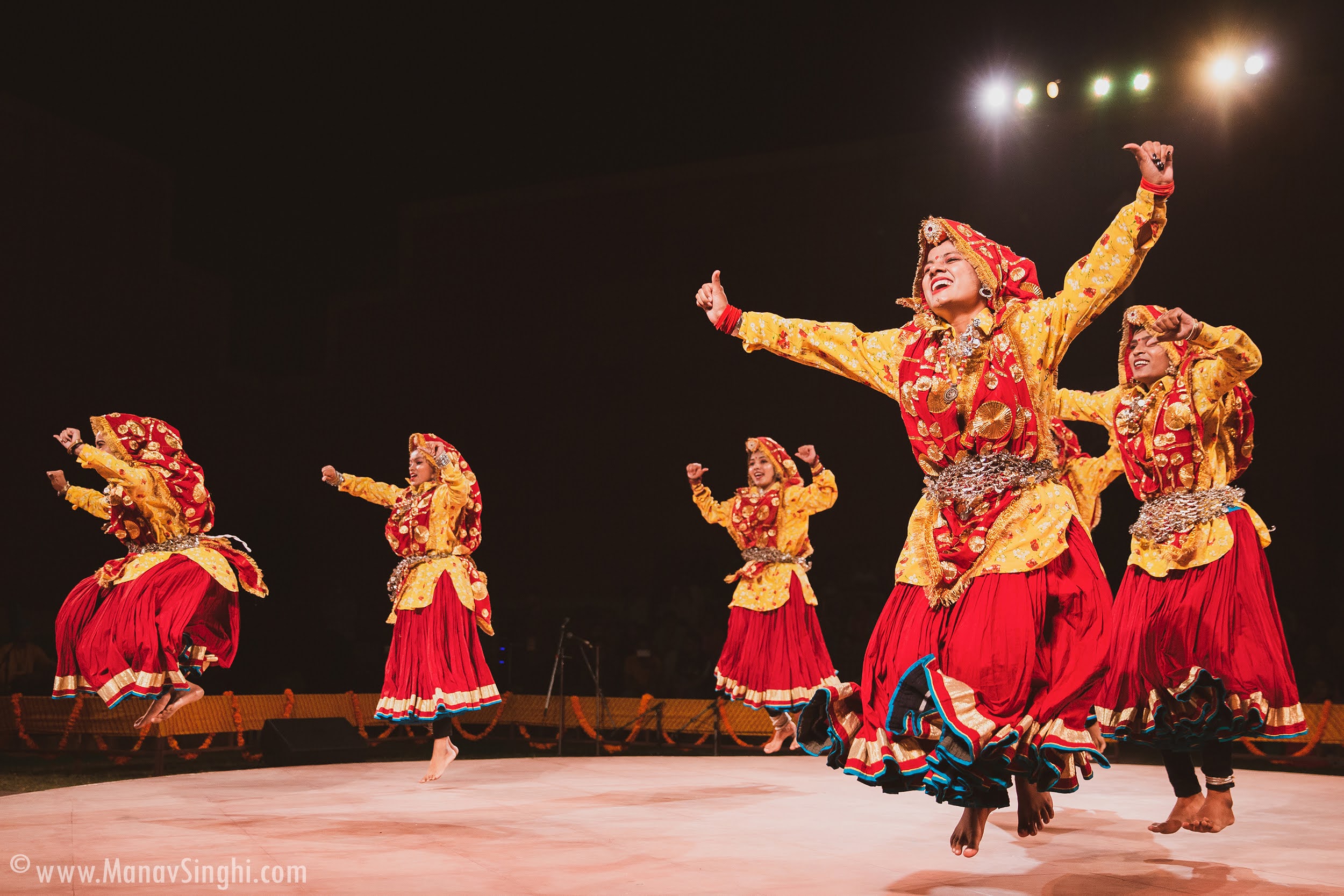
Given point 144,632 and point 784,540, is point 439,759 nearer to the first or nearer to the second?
point 144,632

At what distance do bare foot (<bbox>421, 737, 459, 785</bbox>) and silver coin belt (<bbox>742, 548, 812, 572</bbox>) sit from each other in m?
2.29

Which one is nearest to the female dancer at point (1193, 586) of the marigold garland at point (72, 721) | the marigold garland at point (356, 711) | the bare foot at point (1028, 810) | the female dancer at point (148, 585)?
the bare foot at point (1028, 810)

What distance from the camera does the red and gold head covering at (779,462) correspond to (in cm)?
703

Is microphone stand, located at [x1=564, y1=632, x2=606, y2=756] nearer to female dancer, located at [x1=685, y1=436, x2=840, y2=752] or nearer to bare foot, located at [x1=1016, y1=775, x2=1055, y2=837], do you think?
female dancer, located at [x1=685, y1=436, x2=840, y2=752]

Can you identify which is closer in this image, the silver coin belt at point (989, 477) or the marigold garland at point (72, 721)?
the silver coin belt at point (989, 477)

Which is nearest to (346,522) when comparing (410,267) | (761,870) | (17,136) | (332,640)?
(332,640)

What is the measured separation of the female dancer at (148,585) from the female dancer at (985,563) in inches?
163

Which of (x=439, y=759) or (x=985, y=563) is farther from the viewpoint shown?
(x=439, y=759)

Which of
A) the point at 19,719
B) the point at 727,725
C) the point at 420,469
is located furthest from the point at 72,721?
the point at 727,725

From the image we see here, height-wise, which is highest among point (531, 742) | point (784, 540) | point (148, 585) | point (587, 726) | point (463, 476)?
point (463, 476)

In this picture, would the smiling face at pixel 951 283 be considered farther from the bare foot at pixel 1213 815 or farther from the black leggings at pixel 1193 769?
the bare foot at pixel 1213 815

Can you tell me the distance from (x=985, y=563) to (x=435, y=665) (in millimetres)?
3908

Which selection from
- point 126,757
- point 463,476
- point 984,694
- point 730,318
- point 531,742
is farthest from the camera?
point 531,742

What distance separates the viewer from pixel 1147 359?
413 centimetres
